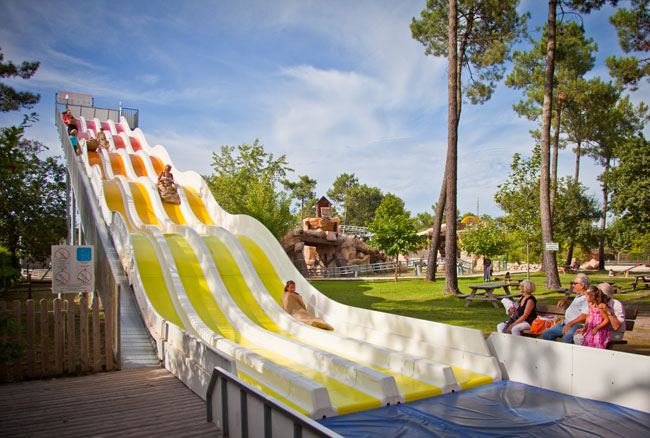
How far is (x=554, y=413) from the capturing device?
5039mm

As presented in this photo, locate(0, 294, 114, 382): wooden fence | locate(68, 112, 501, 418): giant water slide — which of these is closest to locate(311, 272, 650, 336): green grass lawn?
locate(68, 112, 501, 418): giant water slide

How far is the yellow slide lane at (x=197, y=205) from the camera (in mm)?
17094

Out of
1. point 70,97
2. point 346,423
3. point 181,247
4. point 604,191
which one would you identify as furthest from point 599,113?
point 70,97

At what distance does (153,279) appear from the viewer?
10.6 m

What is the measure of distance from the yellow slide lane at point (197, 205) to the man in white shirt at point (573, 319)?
1257 cm

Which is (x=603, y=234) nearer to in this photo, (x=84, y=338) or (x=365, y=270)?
(x=365, y=270)

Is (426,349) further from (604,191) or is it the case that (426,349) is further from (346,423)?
(604,191)

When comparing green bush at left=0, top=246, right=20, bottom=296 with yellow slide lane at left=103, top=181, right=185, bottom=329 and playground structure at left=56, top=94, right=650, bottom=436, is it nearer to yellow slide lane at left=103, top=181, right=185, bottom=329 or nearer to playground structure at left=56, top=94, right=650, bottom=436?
playground structure at left=56, top=94, right=650, bottom=436

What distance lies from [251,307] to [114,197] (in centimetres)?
930

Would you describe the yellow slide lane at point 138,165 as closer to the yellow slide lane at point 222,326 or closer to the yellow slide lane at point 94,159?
the yellow slide lane at point 94,159

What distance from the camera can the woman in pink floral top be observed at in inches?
231

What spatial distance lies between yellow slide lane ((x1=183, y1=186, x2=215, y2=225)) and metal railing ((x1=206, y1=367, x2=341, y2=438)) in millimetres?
12866

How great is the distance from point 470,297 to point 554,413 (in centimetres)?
851

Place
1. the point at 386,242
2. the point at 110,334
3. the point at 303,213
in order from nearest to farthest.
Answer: the point at 110,334, the point at 386,242, the point at 303,213
